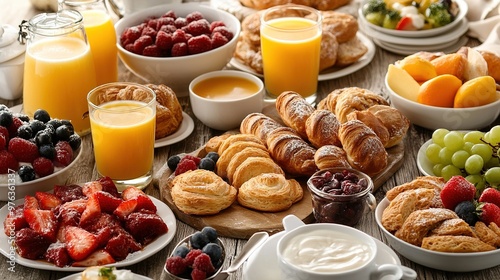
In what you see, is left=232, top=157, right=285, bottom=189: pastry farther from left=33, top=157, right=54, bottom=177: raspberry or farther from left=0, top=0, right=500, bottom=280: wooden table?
left=33, top=157, right=54, bottom=177: raspberry

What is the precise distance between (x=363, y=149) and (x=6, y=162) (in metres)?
0.99

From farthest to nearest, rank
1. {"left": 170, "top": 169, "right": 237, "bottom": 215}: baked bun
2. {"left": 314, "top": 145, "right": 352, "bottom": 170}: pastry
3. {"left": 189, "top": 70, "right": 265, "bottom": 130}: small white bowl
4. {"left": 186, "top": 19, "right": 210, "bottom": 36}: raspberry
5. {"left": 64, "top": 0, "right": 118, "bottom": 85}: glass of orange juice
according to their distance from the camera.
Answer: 1. {"left": 186, "top": 19, "right": 210, "bottom": 36}: raspberry
2. {"left": 64, "top": 0, "right": 118, "bottom": 85}: glass of orange juice
3. {"left": 189, "top": 70, "right": 265, "bottom": 130}: small white bowl
4. {"left": 314, "top": 145, "right": 352, "bottom": 170}: pastry
5. {"left": 170, "top": 169, "right": 237, "bottom": 215}: baked bun

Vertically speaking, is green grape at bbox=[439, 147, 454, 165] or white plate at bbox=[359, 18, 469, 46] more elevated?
green grape at bbox=[439, 147, 454, 165]

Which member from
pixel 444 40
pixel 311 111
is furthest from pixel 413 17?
pixel 311 111

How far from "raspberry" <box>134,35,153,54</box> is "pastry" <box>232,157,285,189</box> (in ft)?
2.48

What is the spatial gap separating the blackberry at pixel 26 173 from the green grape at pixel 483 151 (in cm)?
124

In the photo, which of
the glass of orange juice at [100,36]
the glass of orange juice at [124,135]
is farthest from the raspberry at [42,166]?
the glass of orange juice at [100,36]

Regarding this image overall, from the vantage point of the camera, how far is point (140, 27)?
2.93 m

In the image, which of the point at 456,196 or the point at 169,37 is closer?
the point at 456,196

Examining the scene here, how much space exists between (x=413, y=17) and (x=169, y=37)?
1011 millimetres

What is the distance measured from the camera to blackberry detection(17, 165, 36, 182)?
2211 millimetres

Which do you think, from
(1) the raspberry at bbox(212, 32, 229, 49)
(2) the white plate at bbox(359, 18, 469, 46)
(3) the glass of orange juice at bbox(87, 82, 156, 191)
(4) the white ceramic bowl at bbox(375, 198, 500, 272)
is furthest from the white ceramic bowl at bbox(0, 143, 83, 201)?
(2) the white plate at bbox(359, 18, 469, 46)

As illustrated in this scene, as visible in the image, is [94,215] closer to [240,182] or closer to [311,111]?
[240,182]

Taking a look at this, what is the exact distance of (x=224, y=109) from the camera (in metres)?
2.65
